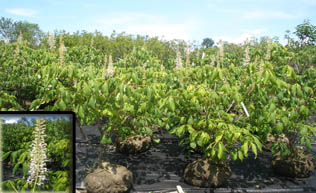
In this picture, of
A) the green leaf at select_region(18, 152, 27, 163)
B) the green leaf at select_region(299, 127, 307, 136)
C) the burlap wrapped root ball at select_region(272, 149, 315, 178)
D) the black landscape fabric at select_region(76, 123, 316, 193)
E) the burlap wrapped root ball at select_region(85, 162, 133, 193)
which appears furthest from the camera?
the burlap wrapped root ball at select_region(272, 149, 315, 178)

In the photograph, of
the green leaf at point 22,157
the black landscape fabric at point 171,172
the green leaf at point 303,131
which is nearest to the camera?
the green leaf at point 22,157

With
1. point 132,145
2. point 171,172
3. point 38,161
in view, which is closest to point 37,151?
point 38,161

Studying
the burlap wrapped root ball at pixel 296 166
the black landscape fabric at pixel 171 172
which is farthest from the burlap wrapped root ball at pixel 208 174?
the burlap wrapped root ball at pixel 296 166

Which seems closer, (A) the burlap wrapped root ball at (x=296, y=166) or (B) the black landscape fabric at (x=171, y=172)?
(B) the black landscape fabric at (x=171, y=172)

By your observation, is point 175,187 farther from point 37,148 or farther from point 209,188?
point 37,148

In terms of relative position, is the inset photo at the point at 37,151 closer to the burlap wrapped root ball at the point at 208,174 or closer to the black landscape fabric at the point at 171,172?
the black landscape fabric at the point at 171,172

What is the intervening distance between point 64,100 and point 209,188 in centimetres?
320

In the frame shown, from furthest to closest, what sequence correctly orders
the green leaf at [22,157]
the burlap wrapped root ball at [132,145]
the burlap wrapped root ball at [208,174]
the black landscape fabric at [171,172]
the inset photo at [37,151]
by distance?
the burlap wrapped root ball at [132,145] < the black landscape fabric at [171,172] < the burlap wrapped root ball at [208,174] < the green leaf at [22,157] < the inset photo at [37,151]

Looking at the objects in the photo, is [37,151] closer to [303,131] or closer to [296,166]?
[303,131]

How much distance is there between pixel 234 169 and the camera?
6.19 m

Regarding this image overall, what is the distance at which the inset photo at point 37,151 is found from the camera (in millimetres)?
875

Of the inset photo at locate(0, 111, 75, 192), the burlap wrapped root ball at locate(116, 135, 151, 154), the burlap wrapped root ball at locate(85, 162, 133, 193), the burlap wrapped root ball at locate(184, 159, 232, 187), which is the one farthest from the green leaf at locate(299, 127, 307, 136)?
the inset photo at locate(0, 111, 75, 192)

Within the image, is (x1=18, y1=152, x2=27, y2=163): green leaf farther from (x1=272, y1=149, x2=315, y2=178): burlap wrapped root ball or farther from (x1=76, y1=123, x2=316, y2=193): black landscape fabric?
(x1=272, y1=149, x2=315, y2=178): burlap wrapped root ball

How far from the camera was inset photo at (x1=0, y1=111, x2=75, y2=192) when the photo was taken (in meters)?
0.88
